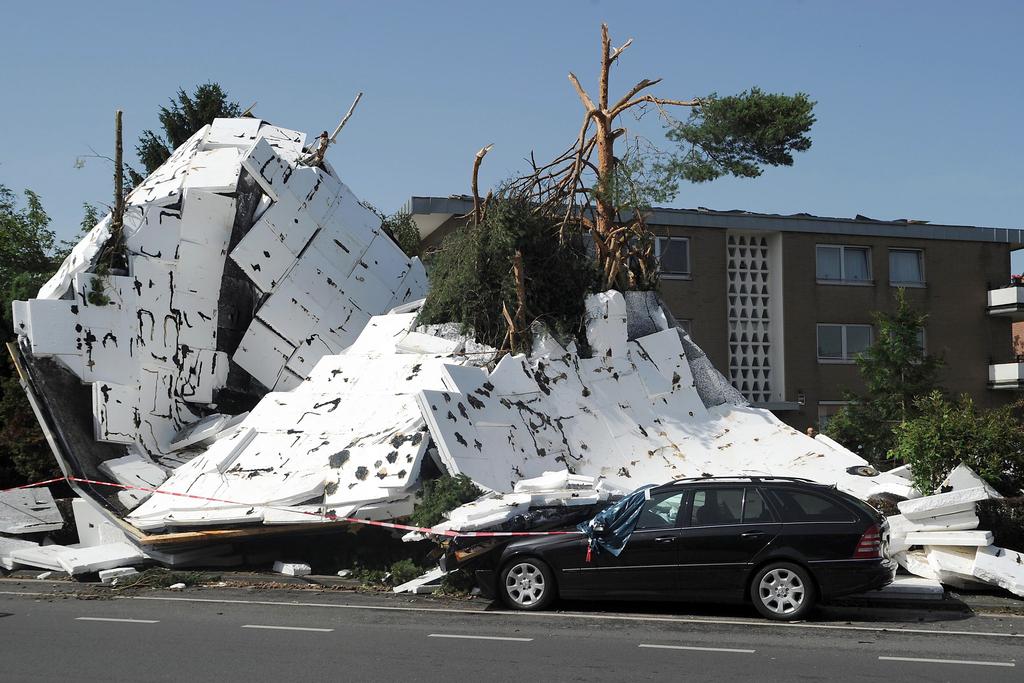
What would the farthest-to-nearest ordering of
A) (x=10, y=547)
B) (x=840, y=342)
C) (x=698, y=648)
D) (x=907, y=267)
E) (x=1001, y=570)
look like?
(x=907, y=267) → (x=840, y=342) → (x=10, y=547) → (x=1001, y=570) → (x=698, y=648)

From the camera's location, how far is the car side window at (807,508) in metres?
9.17

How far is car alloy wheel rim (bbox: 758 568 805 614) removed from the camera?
9.06 metres

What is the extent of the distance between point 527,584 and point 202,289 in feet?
31.2

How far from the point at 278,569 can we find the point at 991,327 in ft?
87.6

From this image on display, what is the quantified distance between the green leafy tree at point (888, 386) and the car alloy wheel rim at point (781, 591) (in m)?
11.1

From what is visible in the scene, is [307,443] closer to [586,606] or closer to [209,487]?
[209,487]

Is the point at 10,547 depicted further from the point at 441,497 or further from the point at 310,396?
the point at 441,497

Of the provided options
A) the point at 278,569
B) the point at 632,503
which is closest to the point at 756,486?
the point at 632,503

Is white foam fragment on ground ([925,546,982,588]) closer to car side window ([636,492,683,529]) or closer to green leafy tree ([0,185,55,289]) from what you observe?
car side window ([636,492,683,529])

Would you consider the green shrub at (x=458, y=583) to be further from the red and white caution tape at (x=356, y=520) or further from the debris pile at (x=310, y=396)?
the red and white caution tape at (x=356, y=520)

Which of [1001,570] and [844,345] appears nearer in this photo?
[1001,570]

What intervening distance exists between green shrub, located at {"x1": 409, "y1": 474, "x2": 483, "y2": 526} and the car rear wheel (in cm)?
172

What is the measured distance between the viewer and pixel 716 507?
30.9 ft

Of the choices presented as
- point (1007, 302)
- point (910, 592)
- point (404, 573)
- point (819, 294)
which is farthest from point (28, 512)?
point (1007, 302)
